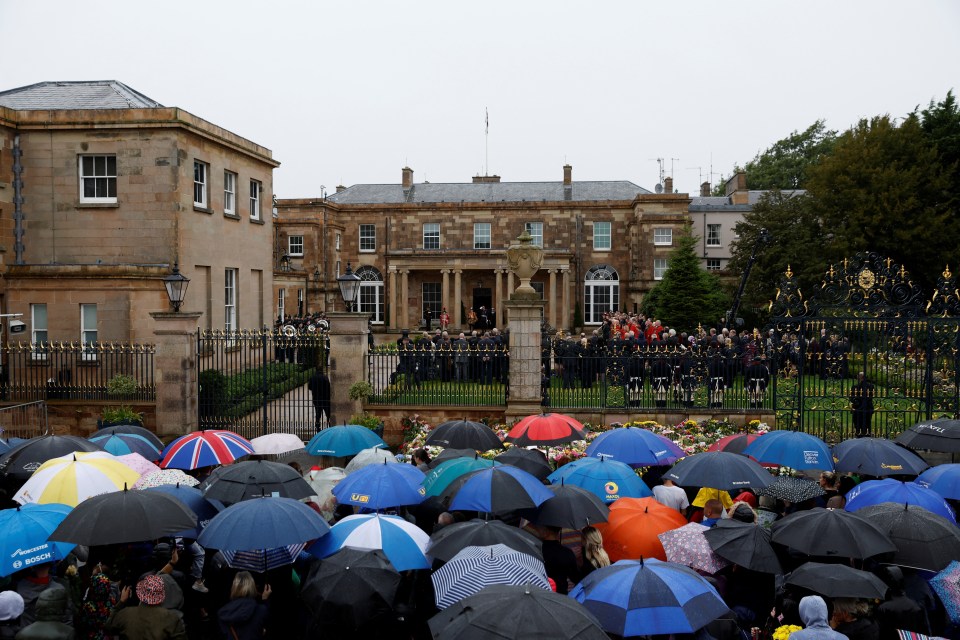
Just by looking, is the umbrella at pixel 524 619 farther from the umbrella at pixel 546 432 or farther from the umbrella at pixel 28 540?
the umbrella at pixel 546 432

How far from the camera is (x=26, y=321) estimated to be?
22125 millimetres

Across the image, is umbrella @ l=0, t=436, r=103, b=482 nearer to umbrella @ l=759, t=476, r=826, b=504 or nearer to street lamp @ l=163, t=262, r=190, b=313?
street lamp @ l=163, t=262, r=190, b=313

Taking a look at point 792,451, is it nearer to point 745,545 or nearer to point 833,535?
point 833,535

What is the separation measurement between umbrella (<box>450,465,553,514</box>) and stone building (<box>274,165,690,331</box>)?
38.3 meters

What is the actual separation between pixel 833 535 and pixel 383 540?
410 centimetres

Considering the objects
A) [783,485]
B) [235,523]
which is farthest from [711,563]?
[235,523]

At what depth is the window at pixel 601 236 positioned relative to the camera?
49688mm

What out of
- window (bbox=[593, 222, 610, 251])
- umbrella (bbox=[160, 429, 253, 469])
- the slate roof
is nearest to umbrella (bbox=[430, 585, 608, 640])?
umbrella (bbox=[160, 429, 253, 469])

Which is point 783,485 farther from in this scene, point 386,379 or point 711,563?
point 386,379

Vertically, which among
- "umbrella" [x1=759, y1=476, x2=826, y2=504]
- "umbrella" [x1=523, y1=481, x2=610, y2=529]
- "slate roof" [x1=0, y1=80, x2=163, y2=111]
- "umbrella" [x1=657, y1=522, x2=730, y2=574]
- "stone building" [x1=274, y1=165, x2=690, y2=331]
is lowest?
"umbrella" [x1=657, y1=522, x2=730, y2=574]

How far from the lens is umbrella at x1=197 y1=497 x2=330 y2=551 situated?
23.9 feet

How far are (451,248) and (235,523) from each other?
43.3 meters

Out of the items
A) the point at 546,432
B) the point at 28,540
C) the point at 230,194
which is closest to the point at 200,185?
the point at 230,194

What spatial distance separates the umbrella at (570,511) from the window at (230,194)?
826 inches
